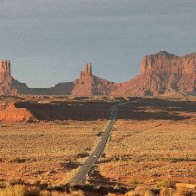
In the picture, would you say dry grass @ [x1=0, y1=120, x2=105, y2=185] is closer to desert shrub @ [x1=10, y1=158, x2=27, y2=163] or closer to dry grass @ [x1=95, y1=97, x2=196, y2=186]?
desert shrub @ [x1=10, y1=158, x2=27, y2=163]

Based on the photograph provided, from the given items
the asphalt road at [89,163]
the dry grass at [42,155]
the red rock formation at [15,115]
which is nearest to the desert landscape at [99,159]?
the dry grass at [42,155]

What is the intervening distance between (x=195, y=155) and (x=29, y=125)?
5794 cm

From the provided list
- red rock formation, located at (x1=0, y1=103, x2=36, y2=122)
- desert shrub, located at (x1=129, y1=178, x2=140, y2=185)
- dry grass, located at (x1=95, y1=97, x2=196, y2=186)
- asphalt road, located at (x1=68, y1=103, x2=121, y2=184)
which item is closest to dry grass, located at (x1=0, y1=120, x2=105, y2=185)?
asphalt road, located at (x1=68, y1=103, x2=121, y2=184)

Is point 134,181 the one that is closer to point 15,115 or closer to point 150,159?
point 150,159

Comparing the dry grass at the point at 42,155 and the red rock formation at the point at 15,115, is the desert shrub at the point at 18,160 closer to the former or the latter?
the dry grass at the point at 42,155

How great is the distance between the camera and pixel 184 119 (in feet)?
416

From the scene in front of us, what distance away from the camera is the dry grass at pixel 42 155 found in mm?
37469

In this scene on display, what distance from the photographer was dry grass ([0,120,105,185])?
1475 inches

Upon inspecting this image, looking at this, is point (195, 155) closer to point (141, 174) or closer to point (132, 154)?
point (132, 154)

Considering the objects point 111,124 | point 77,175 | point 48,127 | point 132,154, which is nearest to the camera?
point 77,175

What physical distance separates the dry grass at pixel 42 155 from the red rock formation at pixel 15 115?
1904cm

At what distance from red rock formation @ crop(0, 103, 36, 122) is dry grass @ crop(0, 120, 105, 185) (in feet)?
62.5

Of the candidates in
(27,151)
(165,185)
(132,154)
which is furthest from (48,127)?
(165,185)

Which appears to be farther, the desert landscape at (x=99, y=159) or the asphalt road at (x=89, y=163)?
the asphalt road at (x=89, y=163)
